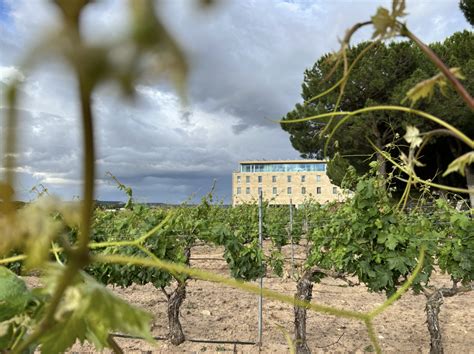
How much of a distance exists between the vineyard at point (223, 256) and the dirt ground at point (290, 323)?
0.03 metres

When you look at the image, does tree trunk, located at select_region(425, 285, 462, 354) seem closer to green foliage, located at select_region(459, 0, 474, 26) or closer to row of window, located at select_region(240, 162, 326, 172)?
green foliage, located at select_region(459, 0, 474, 26)

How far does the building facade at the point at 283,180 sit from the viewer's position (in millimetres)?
49906

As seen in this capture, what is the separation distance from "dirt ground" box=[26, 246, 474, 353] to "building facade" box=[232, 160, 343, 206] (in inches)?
1626

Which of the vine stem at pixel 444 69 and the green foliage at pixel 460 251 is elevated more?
the vine stem at pixel 444 69

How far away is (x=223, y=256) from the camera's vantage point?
5805 mm

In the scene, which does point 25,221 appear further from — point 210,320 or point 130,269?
point 210,320

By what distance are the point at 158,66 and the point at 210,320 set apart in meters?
6.93

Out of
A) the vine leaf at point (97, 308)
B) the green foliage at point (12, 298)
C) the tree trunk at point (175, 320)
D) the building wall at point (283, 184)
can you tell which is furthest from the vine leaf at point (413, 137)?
the building wall at point (283, 184)

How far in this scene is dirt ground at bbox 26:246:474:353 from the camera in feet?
18.3

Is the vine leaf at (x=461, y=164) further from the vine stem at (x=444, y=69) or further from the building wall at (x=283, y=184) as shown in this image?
the building wall at (x=283, y=184)

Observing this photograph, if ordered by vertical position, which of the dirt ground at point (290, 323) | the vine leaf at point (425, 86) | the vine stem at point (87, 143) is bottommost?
the dirt ground at point (290, 323)

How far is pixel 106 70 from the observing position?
14cm

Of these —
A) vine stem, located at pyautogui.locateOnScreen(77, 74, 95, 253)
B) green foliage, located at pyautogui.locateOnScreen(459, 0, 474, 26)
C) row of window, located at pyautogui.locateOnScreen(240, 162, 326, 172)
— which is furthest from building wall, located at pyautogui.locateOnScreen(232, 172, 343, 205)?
vine stem, located at pyautogui.locateOnScreen(77, 74, 95, 253)

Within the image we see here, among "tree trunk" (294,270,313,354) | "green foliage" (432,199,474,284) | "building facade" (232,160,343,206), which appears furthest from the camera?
"building facade" (232,160,343,206)
